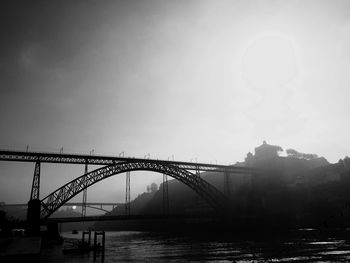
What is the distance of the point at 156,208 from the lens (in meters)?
131

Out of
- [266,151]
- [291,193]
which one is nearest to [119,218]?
[291,193]

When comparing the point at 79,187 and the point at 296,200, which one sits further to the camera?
the point at 296,200

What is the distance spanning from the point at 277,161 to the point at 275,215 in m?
24.1

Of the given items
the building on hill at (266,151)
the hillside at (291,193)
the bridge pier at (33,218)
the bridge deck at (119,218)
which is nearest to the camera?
the bridge pier at (33,218)

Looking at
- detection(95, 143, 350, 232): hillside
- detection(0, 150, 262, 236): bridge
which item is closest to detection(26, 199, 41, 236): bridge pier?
detection(0, 150, 262, 236): bridge

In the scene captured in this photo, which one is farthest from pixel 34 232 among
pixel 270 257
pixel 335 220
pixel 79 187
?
pixel 335 220

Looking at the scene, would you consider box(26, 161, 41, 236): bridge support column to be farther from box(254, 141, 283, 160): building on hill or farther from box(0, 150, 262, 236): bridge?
box(254, 141, 283, 160): building on hill

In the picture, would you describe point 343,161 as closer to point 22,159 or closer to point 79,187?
point 79,187

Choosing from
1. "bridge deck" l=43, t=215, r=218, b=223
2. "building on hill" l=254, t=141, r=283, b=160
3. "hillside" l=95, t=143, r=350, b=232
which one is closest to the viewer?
"bridge deck" l=43, t=215, r=218, b=223

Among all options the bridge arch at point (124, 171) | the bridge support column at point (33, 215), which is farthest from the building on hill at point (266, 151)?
the bridge support column at point (33, 215)

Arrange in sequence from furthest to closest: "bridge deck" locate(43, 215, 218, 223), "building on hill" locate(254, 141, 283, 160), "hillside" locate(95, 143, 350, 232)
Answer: "building on hill" locate(254, 141, 283, 160) < "hillside" locate(95, 143, 350, 232) < "bridge deck" locate(43, 215, 218, 223)

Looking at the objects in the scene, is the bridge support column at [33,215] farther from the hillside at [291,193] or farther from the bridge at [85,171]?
the hillside at [291,193]

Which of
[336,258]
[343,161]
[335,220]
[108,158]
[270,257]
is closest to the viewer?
[336,258]

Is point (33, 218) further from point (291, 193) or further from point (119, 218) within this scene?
point (291, 193)
